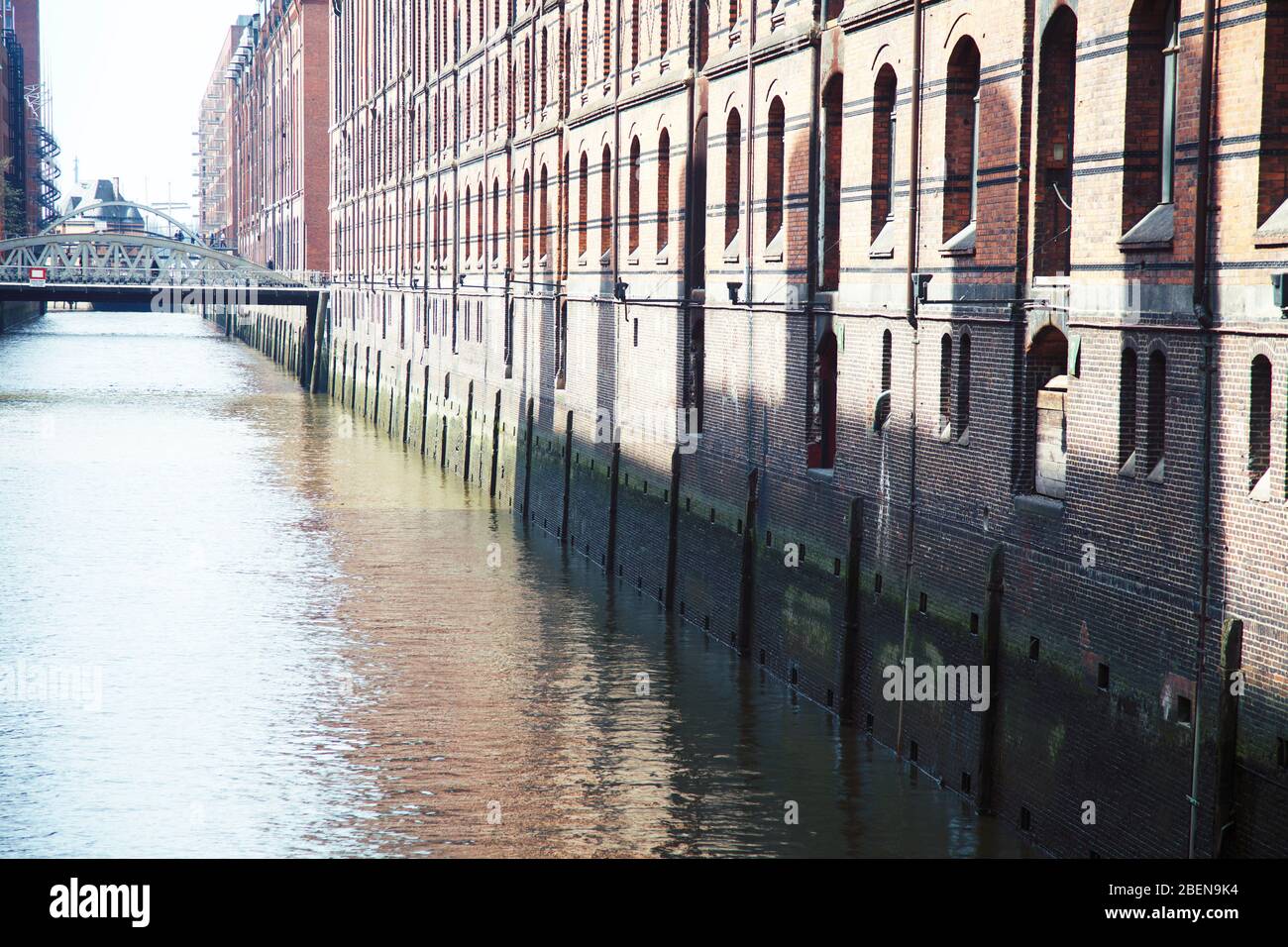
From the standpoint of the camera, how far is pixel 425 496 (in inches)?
1431

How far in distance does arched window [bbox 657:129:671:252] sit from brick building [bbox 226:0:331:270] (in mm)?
54932

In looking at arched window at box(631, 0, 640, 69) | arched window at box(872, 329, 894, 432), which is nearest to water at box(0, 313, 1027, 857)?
arched window at box(872, 329, 894, 432)

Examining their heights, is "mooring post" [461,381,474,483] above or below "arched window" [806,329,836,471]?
below

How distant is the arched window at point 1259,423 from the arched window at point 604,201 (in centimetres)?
1874

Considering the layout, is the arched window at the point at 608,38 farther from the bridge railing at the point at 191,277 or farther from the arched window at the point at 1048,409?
the bridge railing at the point at 191,277

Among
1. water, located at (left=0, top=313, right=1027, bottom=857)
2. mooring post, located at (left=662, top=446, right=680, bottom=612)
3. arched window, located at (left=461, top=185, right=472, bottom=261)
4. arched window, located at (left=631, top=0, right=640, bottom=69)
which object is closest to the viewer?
water, located at (left=0, top=313, right=1027, bottom=857)

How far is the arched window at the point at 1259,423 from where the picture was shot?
10.5 meters

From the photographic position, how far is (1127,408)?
1209cm

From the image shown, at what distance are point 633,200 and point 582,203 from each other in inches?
142

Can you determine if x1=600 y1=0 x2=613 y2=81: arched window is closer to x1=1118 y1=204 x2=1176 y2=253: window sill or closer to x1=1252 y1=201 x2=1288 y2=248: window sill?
x1=1118 y1=204 x2=1176 y2=253: window sill

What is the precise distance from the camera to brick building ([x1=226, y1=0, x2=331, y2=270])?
78.4m

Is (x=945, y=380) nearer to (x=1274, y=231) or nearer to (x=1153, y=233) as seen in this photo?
(x=1153, y=233)
